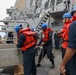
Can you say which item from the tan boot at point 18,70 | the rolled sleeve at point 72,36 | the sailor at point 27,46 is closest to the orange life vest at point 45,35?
the tan boot at point 18,70

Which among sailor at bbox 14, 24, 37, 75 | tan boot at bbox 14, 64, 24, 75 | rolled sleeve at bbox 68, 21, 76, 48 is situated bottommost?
tan boot at bbox 14, 64, 24, 75

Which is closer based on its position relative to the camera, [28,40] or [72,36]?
[72,36]

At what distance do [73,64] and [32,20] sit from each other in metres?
19.5

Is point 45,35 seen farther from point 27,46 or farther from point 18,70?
point 27,46

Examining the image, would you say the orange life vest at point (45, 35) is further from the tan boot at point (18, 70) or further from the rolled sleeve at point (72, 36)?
→ the rolled sleeve at point (72, 36)

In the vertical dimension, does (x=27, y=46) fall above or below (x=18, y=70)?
above

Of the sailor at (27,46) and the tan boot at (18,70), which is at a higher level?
the sailor at (27,46)

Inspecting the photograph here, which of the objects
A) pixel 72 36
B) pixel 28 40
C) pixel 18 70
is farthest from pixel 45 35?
pixel 72 36

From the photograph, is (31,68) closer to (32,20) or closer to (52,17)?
(52,17)

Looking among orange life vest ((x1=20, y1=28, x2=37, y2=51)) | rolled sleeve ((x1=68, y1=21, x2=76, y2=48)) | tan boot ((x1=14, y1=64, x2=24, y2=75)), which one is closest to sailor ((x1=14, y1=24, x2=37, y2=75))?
orange life vest ((x1=20, y1=28, x2=37, y2=51))

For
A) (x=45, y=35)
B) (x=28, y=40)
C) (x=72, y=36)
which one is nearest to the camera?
(x=72, y=36)

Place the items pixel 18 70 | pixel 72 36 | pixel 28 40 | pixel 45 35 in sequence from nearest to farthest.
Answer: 1. pixel 72 36
2. pixel 28 40
3. pixel 18 70
4. pixel 45 35

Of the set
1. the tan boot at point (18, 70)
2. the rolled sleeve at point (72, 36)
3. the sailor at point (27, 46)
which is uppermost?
the rolled sleeve at point (72, 36)

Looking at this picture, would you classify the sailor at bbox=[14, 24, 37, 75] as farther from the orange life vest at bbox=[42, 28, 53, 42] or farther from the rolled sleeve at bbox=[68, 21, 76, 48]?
the rolled sleeve at bbox=[68, 21, 76, 48]
